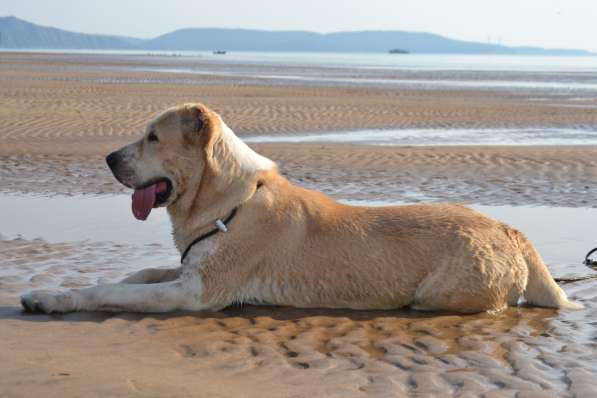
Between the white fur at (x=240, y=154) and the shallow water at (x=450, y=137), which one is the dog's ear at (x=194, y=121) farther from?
the shallow water at (x=450, y=137)

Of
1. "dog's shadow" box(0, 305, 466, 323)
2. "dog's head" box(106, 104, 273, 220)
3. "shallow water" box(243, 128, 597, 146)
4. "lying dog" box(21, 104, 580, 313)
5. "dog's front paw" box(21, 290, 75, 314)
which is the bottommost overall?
"shallow water" box(243, 128, 597, 146)

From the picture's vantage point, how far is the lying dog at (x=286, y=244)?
6.36 meters

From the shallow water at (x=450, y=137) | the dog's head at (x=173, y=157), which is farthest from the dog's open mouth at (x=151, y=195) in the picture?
the shallow water at (x=450, y=137)

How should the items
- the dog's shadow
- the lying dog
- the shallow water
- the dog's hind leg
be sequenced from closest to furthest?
the dog's shadow → the lying dog → the dog's hind leg → the shallow water

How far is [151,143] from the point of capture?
6.46 m

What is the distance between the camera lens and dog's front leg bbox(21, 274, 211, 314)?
6.09 meters

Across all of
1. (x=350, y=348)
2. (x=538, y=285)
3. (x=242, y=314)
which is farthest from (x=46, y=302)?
(x=538, y=285)

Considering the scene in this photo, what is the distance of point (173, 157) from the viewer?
645cm

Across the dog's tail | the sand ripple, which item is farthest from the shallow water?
the sand ripple

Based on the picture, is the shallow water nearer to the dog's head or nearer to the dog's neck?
the dog's neck

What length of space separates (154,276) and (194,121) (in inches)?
51.1

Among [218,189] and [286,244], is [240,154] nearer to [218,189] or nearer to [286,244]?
[218,189]

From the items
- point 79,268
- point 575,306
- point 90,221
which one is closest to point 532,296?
point 575,306

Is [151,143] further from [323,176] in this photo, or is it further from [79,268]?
[323,176]
